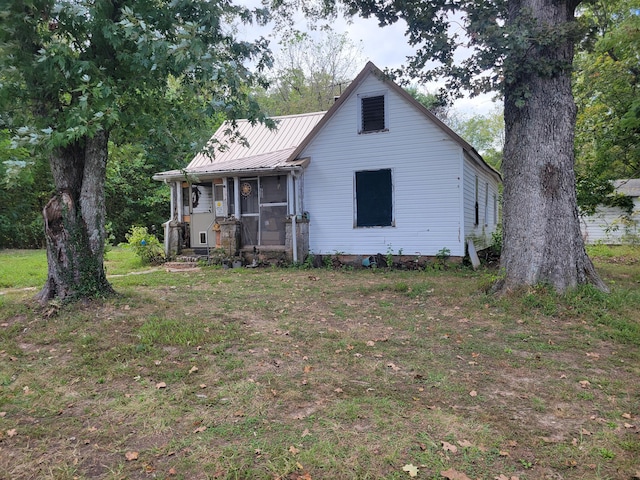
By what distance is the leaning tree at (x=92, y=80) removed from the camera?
4660 mm

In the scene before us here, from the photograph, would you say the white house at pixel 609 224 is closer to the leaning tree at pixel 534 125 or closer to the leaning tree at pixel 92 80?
the leaning tree at pixel 534 125

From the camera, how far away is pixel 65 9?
15.0 ft

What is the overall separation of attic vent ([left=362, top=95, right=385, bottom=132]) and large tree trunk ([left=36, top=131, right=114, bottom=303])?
6.98 meters

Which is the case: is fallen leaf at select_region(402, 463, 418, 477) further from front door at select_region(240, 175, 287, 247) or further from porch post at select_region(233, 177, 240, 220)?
porch post at select_region(233, 177, 240, 220)

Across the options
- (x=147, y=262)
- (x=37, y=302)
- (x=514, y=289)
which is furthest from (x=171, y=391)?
(x=147, y=262)

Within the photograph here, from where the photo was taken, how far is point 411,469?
2303 millimetres

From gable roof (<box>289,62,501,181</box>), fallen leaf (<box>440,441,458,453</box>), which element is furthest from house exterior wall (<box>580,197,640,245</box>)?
fallen leaf (<box>440,441,458,453</box>)

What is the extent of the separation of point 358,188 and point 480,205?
4.94 meters

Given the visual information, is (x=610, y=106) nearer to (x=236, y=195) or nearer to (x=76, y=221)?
(x=236, y=195)

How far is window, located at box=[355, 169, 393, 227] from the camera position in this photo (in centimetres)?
1087

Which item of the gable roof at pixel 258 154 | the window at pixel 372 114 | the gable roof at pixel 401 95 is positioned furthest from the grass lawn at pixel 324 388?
the window at pixel 372 114

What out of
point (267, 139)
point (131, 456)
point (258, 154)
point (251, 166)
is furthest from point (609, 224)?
point (131, 456)

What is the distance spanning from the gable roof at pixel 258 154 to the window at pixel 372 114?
1997 millimetres

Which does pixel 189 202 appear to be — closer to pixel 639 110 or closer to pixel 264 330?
pixel 264 330
